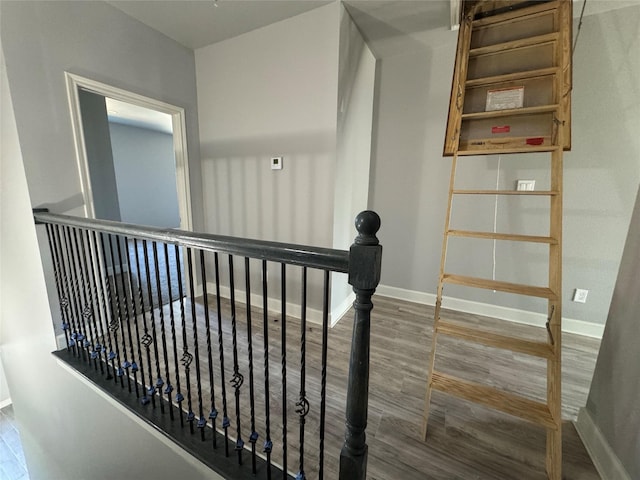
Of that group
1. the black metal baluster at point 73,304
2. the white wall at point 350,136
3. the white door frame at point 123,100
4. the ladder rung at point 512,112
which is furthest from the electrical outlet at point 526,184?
the black metal baluster at point 73,304

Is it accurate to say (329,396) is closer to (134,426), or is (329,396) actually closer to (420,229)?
(134,426)

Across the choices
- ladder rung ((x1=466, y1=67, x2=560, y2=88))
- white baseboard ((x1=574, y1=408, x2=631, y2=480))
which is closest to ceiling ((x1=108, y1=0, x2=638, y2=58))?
ladder rung ((x1=466, y1=67, x2=560, y2=88))

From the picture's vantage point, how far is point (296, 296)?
2.55 meters

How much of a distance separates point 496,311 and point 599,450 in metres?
1.38

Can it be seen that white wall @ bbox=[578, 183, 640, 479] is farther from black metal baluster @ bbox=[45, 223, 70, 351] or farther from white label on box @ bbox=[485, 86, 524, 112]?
black metal baluster @ bbox=[45, 223, 70, 351]

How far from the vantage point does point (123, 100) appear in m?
2.19

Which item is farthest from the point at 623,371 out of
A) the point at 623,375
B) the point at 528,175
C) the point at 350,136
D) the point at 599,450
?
the point at 350,136

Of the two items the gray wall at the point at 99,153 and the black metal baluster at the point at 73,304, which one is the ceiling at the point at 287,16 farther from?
the black metal baluster at the point at 73,304

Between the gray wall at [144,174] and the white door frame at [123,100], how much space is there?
162 inches

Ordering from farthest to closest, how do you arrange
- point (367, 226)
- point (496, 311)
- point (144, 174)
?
point (144, 174) < point (496, 311) < point (367, 226)

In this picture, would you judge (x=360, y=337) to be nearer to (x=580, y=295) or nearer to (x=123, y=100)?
(x=580, y=295)

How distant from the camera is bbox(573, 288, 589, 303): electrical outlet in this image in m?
2.19

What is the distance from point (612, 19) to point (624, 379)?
245 cm

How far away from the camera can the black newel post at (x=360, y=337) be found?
0.70 meters
